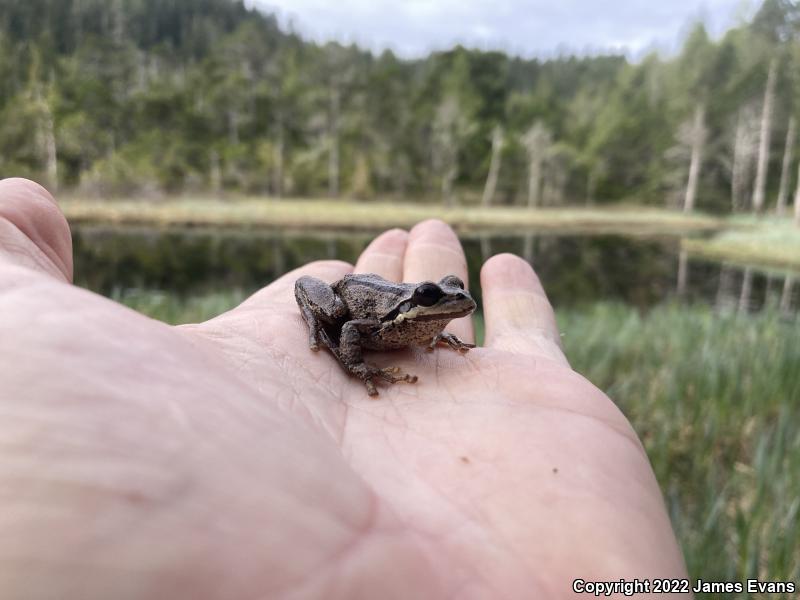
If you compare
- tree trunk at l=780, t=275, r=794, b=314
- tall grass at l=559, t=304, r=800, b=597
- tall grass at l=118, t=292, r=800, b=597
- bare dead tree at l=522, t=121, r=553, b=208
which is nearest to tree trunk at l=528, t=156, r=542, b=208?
bare dead tree at l=522, t=121, r=553, b=208

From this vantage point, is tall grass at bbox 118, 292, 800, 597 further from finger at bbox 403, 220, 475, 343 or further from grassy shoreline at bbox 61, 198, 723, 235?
grassy shoreline at bbox 61, 198, 723, 235

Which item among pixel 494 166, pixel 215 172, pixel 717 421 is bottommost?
pixel 717 421

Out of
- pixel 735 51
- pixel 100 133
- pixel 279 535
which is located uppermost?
pixel 735 51

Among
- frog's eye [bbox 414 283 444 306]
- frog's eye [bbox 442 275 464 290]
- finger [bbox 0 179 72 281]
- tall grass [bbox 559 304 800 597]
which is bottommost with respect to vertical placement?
tall grass [bbox 559 304 800 597]

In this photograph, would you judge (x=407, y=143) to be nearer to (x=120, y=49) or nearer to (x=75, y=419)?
(x=120, y=49)

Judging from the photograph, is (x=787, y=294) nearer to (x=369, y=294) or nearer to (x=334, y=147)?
(x=369, y=294)

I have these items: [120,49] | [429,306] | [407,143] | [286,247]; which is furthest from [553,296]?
[407,143]

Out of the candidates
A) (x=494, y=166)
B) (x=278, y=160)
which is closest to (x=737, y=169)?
(x=494, y=166)
